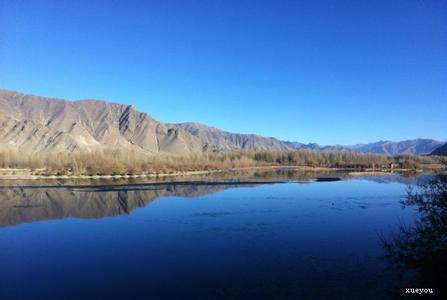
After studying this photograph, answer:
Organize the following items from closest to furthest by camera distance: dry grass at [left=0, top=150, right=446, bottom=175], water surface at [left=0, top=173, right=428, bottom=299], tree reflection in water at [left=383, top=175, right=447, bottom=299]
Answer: tree reflection in water at [left=383, top=175, right=447, bottom=299]
water surface at [left=0, top=173, right=428, bottom=299]
dry grass at [left=0, top=150, right=446, bottom=175]

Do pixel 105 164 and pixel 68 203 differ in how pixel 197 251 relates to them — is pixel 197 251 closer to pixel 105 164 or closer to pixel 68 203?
pixel 68 203

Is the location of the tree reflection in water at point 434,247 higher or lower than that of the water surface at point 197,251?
higher

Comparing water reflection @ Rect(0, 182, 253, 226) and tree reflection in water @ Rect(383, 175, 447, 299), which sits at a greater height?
tree reflection in water @ Rect(383, 175, 447, 299)

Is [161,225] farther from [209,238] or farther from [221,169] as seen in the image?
[221,169]

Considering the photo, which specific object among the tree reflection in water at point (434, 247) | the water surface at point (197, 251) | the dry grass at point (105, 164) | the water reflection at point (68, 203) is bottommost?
the water surface at point (197, 251)

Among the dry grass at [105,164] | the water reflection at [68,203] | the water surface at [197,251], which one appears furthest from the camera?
the dry grass at [105,164]

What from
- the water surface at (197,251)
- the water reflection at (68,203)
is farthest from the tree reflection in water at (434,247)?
the water reflection at (68,203)

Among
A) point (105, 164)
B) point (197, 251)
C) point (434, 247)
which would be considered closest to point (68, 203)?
point (197, 251)

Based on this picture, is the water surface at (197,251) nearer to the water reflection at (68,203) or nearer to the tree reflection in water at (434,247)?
the water reflection at (68,203)

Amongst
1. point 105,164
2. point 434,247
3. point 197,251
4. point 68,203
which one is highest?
point 105,164

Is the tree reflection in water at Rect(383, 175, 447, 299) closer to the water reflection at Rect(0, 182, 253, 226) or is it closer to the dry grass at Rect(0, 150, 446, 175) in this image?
the water reflection at Rect(0, 182, 253, 226)

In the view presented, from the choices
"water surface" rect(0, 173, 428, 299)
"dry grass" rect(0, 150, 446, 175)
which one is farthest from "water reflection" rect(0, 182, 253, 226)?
"dry grass" rect(0, 150, 446, 175)

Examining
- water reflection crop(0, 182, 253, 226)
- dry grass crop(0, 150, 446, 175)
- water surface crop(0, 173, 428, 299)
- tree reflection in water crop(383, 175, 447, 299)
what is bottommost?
water surface crop(0, 173, 428, 299)

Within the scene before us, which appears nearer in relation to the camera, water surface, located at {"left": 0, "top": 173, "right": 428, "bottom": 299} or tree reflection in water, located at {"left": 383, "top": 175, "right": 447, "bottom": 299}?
tree reflection in water, located at {"left": 383, "top": 175, "right": 447, "bottom": 299}
